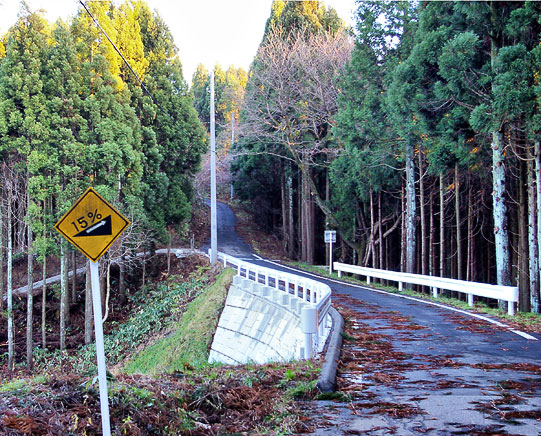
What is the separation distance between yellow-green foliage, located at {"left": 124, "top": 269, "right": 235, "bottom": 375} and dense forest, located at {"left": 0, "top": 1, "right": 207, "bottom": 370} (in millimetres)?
4380

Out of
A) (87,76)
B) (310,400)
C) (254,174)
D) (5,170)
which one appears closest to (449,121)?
(310,400)

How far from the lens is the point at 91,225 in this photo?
530cm

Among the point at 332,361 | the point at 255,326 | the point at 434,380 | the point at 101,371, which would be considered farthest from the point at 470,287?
the point at 101,371

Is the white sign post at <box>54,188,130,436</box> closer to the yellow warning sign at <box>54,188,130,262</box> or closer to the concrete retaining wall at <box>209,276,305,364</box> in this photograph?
the yellow warning sign at <box>54,188,130,262</box>

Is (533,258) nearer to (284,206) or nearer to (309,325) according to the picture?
(309,325)

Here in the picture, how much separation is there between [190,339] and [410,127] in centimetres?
1107

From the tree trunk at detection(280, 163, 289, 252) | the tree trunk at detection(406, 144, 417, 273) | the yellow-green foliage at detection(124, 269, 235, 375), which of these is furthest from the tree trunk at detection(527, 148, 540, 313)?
the tree trunk at detection(280, 163, 289, 252)

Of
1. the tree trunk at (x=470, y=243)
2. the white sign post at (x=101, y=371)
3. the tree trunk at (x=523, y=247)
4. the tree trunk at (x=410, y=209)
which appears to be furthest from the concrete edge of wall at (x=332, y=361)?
the tree trunk at (x=470, y=243)

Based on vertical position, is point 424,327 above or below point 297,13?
below

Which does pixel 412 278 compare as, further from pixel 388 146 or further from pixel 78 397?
pixel 78 397

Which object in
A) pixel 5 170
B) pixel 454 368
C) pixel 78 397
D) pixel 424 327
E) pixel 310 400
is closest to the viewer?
pixel 78 397

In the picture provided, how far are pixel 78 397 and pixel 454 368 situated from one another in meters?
5.19

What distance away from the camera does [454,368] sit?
784 centimetres

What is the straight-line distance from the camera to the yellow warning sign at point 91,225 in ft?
17.1
